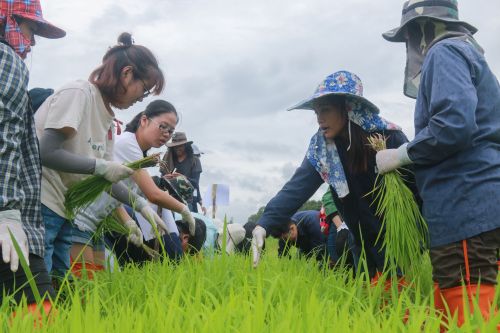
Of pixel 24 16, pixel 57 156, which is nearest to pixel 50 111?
pixel 57 156

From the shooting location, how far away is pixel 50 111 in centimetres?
224

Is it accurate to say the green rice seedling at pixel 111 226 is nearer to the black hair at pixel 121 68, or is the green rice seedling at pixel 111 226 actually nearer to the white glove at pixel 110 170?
the white glove at pixel 110 170

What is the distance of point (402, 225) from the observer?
2.18 meters

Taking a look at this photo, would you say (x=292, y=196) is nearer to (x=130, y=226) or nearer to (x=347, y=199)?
(x=347, y=199)

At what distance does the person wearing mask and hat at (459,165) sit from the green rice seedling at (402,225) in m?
0.15

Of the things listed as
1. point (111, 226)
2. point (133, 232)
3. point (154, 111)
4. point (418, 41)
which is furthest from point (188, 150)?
point (418, 41)

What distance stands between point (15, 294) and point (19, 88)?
0.62 meters

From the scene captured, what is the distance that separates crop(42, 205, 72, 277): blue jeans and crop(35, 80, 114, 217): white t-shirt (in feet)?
0.10

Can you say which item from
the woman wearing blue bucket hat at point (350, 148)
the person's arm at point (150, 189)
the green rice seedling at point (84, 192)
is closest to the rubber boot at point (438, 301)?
the woman wearing blue bucket hat at point (350, 148)

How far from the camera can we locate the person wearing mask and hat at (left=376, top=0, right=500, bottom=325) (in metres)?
1.88

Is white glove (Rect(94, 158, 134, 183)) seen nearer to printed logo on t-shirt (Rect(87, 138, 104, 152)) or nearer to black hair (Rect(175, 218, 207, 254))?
printed logo on t-shirt (Rect(87, 138, 104, 152))

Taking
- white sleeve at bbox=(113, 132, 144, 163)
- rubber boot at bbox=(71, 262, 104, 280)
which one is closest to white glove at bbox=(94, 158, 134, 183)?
rubber boot at bbox=(71, 262, 104, 280)

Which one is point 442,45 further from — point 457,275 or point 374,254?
point 374,254

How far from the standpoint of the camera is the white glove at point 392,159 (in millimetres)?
2094
